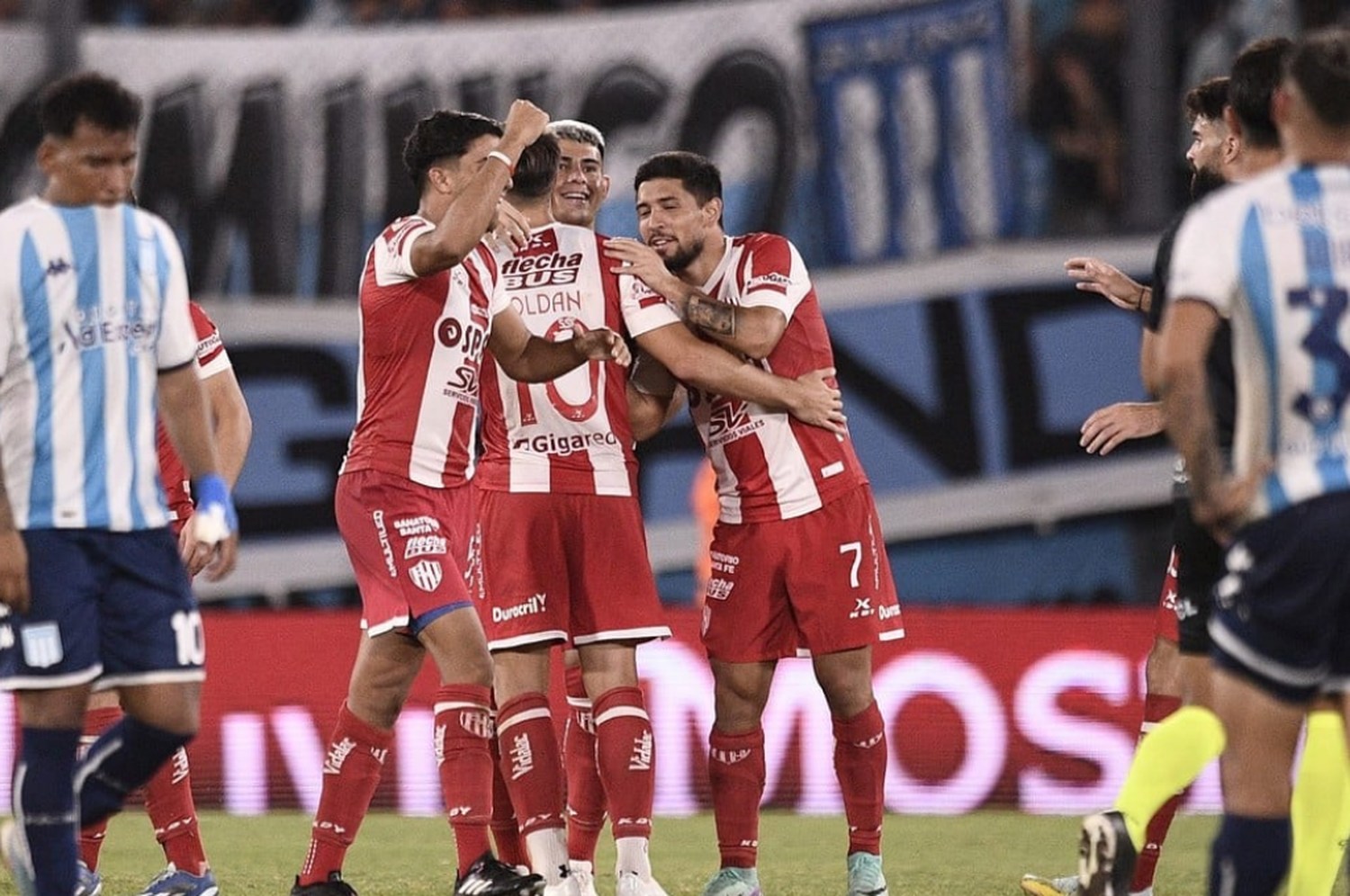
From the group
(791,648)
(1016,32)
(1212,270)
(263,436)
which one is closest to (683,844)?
(791,648)

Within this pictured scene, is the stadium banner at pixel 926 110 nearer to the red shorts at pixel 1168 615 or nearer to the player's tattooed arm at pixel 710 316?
the red shorts at pixel 1168 615

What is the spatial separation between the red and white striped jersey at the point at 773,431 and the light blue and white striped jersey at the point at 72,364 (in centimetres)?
211

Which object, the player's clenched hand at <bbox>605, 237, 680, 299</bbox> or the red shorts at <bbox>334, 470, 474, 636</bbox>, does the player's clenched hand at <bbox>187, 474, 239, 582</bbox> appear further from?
the player's clenched hand at <bbox>605, 237, 680, 299</bbox>

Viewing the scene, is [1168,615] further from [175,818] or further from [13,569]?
[13,569]

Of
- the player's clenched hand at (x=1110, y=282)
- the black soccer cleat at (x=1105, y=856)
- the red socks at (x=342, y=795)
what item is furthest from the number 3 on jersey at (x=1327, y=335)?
the red socks at (x=342, y=795)

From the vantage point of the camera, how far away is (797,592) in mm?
6227

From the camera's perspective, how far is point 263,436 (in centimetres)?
1281

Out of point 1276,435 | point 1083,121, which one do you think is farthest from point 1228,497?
point 1083,121

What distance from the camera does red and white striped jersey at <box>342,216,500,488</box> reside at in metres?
6.00

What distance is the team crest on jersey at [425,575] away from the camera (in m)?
5.84

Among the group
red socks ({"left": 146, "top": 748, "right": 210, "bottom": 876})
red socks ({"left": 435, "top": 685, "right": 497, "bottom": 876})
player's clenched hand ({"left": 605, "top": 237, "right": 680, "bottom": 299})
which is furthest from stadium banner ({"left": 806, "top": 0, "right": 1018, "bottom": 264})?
red socks ({"left": 146, "top": 748, "right": 210, "bottom": 876})

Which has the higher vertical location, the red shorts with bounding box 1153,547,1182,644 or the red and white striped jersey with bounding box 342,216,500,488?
the red and white striped jersey with bounding box 342,216,500,488

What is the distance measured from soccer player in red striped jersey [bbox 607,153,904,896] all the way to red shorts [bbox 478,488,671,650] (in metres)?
0.29

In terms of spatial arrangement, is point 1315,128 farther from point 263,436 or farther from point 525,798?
point 263,436
